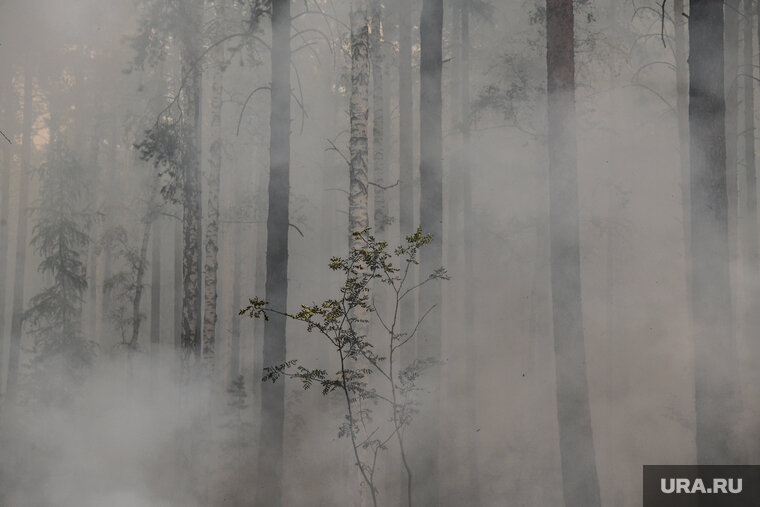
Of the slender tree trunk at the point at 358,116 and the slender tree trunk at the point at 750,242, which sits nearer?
the slender tree trunk at the point at 358,116

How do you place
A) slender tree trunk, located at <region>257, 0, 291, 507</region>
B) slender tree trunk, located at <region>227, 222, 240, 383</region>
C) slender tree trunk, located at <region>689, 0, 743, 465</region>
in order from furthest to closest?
slender tree trunk, located at <region>227, 222, 240, 383</region> → slender tree trunk, located at <region>257, 0, 291, 507</region> → slender tree trunk, located at <region>689, 0, 743, 465</region>

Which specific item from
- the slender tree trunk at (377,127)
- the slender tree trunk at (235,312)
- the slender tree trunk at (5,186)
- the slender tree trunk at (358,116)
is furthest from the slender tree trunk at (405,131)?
the slender tree trunk at (5,186)

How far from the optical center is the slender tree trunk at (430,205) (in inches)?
381

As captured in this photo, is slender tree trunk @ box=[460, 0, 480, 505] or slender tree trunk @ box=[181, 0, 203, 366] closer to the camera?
slender tree trunk @ box=[181, 0, 203, 366]

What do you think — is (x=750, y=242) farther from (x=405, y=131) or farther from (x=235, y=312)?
(x=235, y=312)

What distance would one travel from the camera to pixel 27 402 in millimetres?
14875

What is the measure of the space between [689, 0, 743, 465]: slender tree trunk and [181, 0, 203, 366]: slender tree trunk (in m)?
8.30

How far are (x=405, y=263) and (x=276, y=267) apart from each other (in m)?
5.82

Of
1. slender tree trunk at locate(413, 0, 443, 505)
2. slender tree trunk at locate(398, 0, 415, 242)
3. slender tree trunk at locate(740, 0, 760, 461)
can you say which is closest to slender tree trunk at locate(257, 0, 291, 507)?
slender tree trunk at locate(413, 0, 443, 505)

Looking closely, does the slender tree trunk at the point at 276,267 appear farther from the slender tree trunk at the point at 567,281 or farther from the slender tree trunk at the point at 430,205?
the slender tree trunk at the point at 567,281

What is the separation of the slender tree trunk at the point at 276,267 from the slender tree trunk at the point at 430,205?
7.59 feet

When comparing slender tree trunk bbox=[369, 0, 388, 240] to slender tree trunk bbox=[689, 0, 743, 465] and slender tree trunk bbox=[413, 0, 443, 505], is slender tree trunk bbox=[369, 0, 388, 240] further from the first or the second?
slender tree trunk bbox=[689, 0, 743, 465]

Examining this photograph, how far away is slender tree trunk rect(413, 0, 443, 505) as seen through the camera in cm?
969

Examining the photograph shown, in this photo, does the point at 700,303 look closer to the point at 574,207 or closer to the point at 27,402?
the point at 574,207
